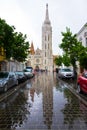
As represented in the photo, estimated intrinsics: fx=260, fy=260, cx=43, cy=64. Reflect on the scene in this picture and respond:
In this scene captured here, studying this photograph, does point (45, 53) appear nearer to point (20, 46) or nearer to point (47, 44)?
point (47, 44)

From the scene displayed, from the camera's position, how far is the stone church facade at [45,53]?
405 feet

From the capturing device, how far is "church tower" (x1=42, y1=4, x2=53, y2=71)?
123 m

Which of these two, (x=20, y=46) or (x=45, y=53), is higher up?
(x=45, y=53)

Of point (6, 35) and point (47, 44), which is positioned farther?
point (47, 44)

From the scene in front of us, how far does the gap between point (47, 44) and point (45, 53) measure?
5.38 m

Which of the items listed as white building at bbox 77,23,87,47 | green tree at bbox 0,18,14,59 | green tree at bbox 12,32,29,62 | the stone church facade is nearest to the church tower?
the stone church facade

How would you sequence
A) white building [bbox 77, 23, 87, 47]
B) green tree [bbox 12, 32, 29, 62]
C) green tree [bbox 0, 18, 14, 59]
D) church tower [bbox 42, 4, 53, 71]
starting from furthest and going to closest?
church tower [bbox 42, 4, 53, 71] → white building [bbox 77, 23, 87, 47] → green tree [bbox 12, 32, 29, 62] → green tree [bbox 0, 18, 14, 59]

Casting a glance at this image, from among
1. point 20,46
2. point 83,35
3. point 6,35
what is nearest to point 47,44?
point 83,35

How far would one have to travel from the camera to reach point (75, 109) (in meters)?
10.5

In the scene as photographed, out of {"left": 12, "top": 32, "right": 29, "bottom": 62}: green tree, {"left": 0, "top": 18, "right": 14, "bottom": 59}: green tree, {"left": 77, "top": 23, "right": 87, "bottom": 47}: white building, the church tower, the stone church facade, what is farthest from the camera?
the stone church facade

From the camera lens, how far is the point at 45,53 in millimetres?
127125

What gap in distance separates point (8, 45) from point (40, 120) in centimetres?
1755

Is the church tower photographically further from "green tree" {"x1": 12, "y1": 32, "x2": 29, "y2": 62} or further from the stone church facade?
"green tree" {"x1": 12, "y1": 32, "x2": 29, "y2": 62}

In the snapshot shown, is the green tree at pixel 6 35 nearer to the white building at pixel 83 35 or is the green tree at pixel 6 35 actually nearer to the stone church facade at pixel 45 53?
the white building at pixel 83 35
